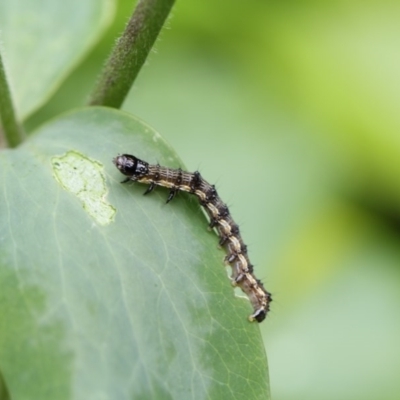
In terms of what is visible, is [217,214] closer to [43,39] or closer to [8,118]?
[8,118]

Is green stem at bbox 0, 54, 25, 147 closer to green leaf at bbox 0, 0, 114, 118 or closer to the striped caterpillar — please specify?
the striped caterpillar

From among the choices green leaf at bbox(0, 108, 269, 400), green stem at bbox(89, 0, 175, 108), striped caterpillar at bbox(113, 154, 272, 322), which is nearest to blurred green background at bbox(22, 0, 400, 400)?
striped caterpillar at bbox(113, 154, 272, 322)

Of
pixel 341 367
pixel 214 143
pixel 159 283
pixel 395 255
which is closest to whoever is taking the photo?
→ pixel 159 283

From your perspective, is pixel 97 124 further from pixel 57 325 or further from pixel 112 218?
pixel 57 325

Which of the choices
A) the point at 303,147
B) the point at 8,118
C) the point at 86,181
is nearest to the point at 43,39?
the point at 8,118

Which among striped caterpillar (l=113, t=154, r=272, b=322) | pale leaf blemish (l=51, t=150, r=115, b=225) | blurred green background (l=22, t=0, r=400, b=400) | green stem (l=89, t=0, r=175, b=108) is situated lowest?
blurred green background (l=22, t=0, r=400, b=400)

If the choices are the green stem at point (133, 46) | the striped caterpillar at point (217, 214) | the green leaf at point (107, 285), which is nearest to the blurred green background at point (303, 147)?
the striped caterpillar at point (217, 214)

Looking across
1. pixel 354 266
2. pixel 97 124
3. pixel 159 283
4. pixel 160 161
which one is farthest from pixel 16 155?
pixel 354 266
